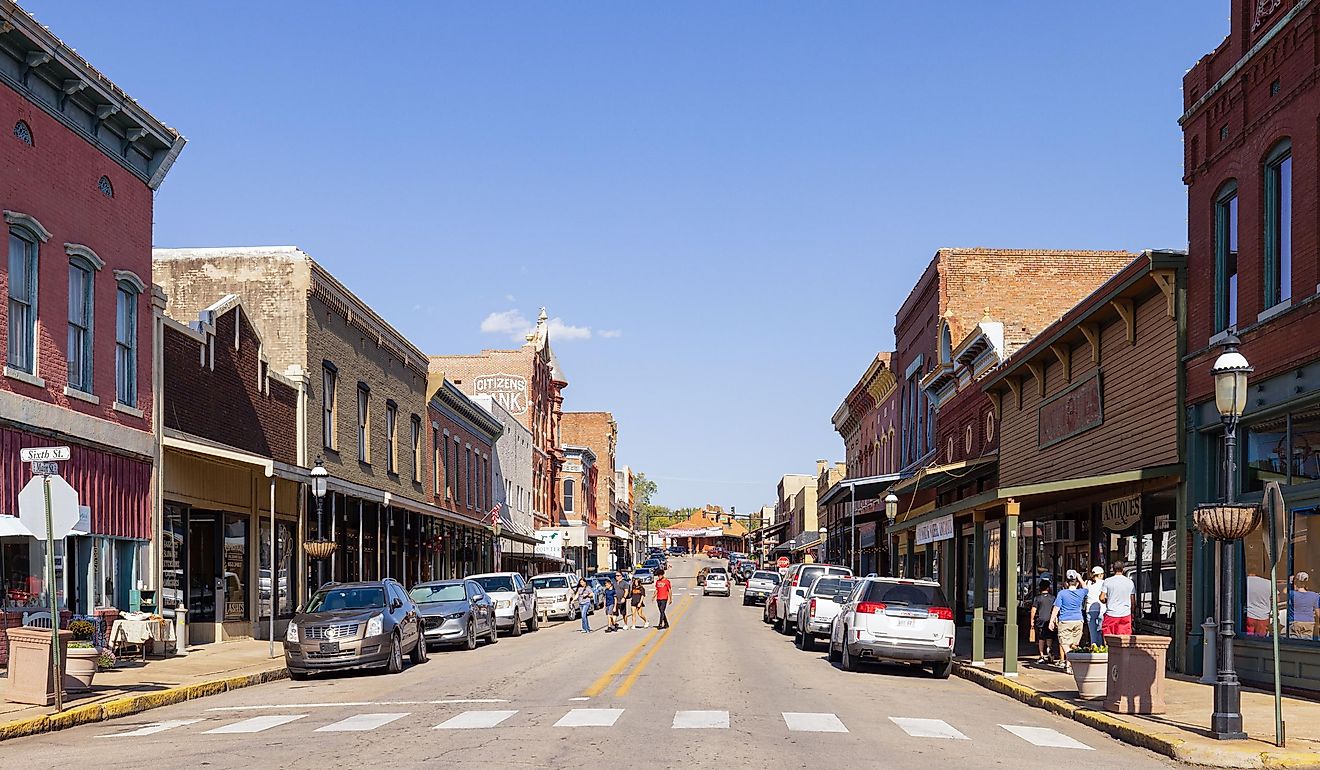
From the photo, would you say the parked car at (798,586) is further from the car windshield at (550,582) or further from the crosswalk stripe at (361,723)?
the crosswalk stripe at (361,723)

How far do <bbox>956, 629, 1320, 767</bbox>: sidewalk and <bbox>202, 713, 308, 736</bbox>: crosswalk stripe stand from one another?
8.83 metres

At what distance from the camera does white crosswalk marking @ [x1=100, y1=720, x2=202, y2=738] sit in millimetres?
14266

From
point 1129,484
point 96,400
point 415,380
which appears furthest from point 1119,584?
point 415,380

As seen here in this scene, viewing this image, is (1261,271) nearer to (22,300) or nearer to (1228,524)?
(1228,524)

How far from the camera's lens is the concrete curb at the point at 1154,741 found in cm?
1228

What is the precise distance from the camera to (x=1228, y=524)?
13680mm

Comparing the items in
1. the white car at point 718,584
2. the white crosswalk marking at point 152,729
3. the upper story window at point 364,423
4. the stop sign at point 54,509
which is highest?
the upper story window at point 364,423

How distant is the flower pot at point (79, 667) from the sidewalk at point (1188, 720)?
1189 cm

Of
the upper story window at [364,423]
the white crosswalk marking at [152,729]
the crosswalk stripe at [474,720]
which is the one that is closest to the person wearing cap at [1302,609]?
the crosswalk stripe at [474,720]

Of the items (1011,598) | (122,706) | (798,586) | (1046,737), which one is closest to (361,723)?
(122,706)

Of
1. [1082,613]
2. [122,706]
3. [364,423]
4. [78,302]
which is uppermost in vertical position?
[78,302]

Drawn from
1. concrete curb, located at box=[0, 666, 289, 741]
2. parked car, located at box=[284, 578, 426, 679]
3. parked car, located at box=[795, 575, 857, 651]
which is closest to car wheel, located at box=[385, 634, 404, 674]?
parked car, located at box=[284, 578, 426, 679]

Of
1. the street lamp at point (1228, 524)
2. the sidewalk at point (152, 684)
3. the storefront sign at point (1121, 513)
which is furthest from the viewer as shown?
the storefront sign at point (1121, 513)

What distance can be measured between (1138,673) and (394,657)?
40.0ft
